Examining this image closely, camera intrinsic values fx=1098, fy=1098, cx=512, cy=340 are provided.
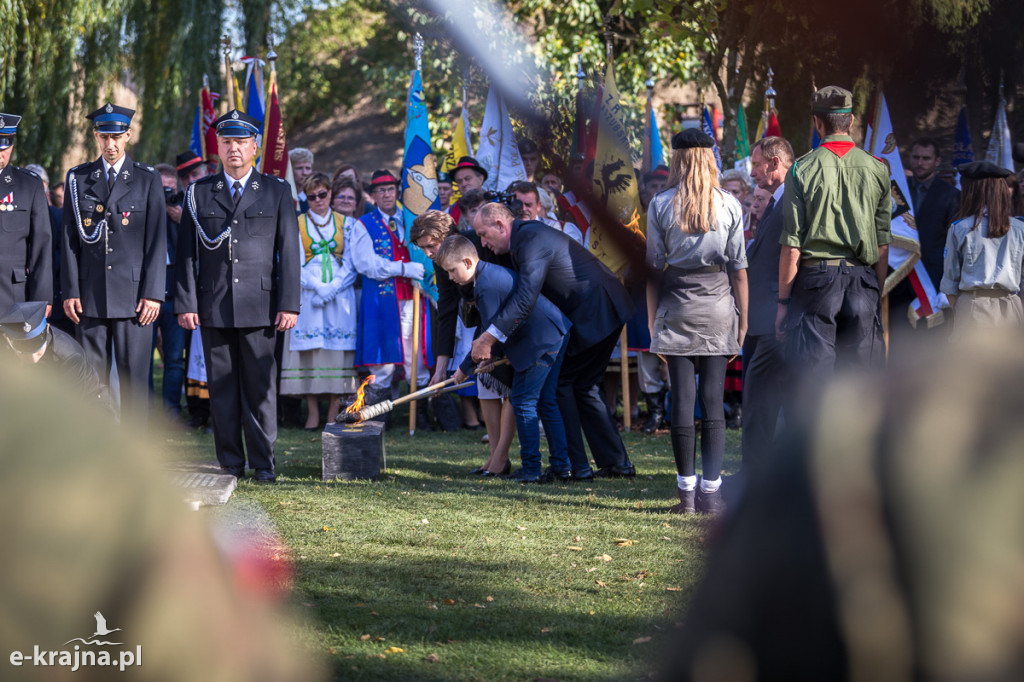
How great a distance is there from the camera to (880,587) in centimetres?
63

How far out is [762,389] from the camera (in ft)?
19.1

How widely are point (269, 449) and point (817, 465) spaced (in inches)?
241

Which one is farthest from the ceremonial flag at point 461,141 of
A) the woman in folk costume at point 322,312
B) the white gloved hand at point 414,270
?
the woman in folk costume at point 322,312

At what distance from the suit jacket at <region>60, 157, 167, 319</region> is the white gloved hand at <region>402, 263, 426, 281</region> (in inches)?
113

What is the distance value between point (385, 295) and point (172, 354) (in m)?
1.95

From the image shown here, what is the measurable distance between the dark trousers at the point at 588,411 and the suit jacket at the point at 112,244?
2.60 meters

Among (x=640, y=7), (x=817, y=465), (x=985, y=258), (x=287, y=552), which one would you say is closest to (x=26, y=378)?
(x=817, y=465)

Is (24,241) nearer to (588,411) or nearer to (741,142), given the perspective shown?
(588,411)

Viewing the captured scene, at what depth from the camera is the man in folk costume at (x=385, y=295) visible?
935 centimetres

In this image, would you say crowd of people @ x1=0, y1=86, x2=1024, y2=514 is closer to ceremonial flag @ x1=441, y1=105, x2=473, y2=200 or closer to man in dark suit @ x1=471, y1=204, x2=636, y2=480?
man in dark suit @ x1=471, y1=204, x2=636, y2=480

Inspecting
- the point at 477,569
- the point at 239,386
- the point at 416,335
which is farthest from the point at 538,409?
the point at 416,335

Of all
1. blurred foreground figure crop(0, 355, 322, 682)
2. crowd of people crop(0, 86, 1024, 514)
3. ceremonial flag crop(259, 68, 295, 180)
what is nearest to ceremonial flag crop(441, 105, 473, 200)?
ceremonial flag crop(259, 68, 295, 180)

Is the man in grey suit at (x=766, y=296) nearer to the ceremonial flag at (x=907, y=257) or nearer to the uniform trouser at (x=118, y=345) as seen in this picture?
the ceremonial flag at (x=907, y=257)

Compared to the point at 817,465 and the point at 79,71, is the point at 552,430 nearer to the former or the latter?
the point at 817,465
